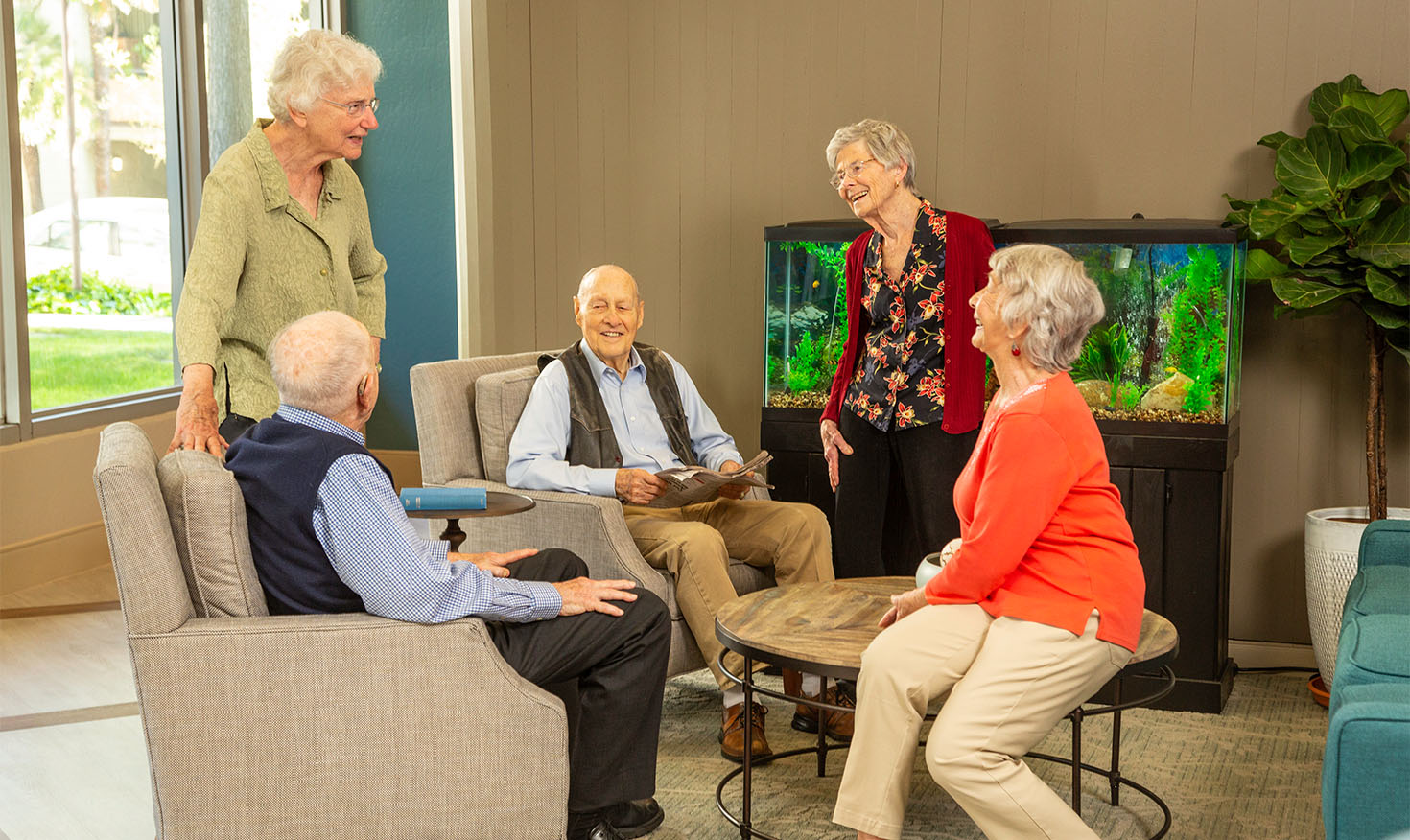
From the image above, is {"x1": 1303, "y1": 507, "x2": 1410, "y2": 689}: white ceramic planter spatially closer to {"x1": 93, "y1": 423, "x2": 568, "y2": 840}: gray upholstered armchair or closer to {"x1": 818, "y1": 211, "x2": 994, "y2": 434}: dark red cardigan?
{"x1": 818, "y1": 211, "x2": 994, "y2": 434}: dark red cardigan

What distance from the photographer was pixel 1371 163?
3502 mm

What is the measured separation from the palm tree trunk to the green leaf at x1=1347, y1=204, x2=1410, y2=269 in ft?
0.77

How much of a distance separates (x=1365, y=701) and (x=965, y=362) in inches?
61.5

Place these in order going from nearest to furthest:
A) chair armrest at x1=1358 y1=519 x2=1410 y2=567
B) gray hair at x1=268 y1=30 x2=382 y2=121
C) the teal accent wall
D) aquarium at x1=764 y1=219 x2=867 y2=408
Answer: gray hair at x1=268 y1=30 x2=382 y2=121 → chair armrest at x1=1358 y1=519 x2=1410 y2=567 → aquarium at x1=764 y1=219 x2=867 y2=408 → the teal accent wall

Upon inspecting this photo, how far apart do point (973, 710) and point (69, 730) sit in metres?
2.46

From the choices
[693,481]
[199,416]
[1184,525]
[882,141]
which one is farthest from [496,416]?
[1184,525]

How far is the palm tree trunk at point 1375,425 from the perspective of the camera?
361 centimetres

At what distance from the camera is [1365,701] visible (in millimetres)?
1920

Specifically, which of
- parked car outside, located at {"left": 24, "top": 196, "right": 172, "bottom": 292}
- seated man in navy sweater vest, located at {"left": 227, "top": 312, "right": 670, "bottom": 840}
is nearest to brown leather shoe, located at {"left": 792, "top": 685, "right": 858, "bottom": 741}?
seated man in navy sweater vest, located at {"left": 227, "top": 312, "right": 670, "bottom": 840}

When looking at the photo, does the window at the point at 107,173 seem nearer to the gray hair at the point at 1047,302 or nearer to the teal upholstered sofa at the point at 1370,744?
the gray hair at the point at 1047,302

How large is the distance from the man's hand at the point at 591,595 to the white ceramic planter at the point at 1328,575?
2155 mm

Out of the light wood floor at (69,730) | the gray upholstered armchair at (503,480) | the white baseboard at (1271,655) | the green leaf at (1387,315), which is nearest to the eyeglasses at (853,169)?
the gray upholstered armchair at (503,480)

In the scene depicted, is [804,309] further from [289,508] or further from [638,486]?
[289,508]

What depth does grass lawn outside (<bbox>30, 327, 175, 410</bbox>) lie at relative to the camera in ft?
16.8
